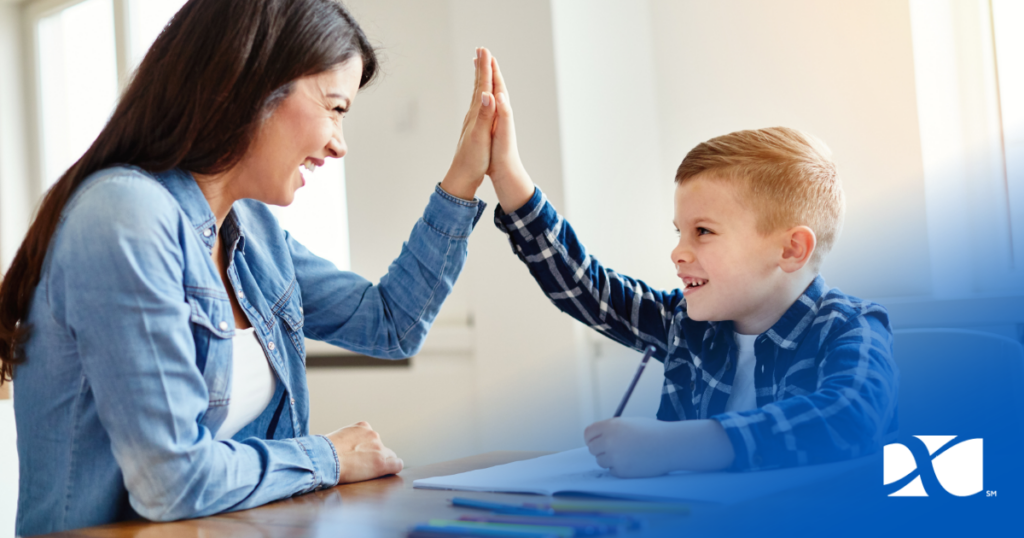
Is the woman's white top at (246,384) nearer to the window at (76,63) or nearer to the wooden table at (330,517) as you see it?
the wooden table at (330,517)

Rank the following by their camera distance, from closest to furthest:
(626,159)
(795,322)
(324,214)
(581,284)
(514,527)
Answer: (514,527)
(795,322)
(581,284)
(626,159)
(324,214)

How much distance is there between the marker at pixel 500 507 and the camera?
0.62m

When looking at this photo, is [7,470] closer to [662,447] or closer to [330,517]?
[330,517]

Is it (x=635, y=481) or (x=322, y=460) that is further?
(x=322, y=460)

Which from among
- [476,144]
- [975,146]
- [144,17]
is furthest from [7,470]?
[144,17]

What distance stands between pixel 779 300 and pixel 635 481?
1.36 ft

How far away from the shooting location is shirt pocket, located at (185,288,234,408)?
758mm

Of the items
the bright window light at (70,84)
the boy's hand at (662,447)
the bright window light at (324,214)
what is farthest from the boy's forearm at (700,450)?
the bright window light at (70,84)

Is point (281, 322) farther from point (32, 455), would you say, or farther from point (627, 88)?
point (627, 88)

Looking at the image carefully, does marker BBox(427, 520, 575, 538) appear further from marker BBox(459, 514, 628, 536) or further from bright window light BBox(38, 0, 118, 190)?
bright window light BBox(38, 0, 118, 190)

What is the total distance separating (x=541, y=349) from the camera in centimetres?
201

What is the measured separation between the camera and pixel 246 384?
871 millimetres
